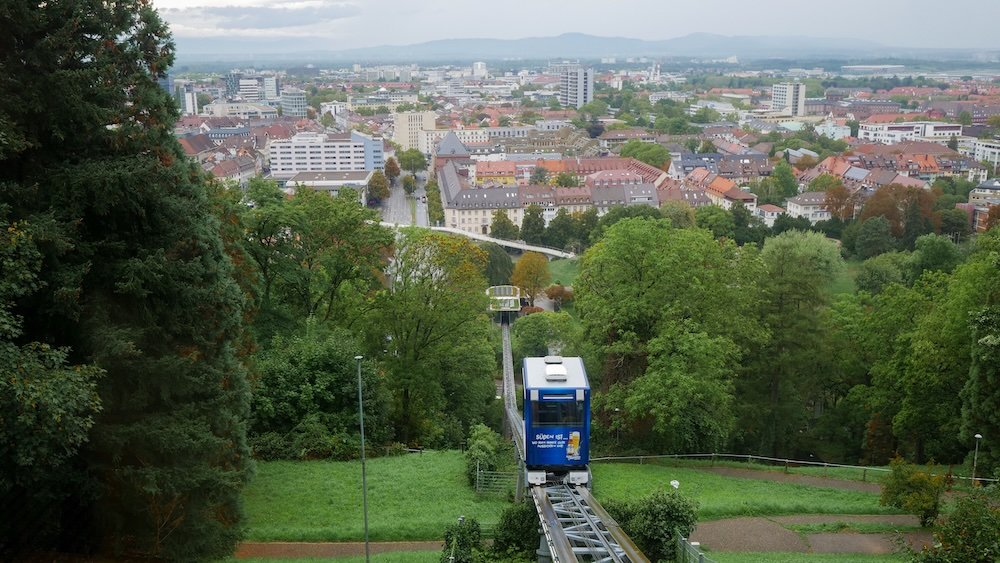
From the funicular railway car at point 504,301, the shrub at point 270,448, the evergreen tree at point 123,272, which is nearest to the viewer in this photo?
the evergreen tree at point 123,272

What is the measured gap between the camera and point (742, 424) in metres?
30.4

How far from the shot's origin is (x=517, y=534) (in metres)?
16.3

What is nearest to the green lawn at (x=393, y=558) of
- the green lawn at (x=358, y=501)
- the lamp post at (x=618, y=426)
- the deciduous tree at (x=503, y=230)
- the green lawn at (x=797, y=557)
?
the green lawn at (x=358, y=501)

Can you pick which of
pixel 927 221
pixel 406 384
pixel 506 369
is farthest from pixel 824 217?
pixel 406 384

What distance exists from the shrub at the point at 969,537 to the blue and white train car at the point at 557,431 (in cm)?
638

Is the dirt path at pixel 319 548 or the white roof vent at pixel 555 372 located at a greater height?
the white roof vent at pixel 555 372

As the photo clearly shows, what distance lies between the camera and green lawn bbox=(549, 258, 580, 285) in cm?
7688

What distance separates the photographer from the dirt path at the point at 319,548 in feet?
55.6

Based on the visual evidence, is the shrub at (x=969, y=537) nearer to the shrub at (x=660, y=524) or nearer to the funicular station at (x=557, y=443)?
the shrub at (x=660, y=524)

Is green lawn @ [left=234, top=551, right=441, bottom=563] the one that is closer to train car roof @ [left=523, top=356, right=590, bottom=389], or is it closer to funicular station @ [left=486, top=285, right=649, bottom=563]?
funicular station @ [left=486, top=285, right=649, bottom=563]

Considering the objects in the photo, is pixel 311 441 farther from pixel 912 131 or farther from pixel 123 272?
pixel 912 131

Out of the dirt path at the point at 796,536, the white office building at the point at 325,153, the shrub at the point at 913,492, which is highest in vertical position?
the shrub at the point at 913,492

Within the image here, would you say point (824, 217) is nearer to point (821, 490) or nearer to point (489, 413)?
point (489, 413)

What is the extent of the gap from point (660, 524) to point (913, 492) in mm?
6222
